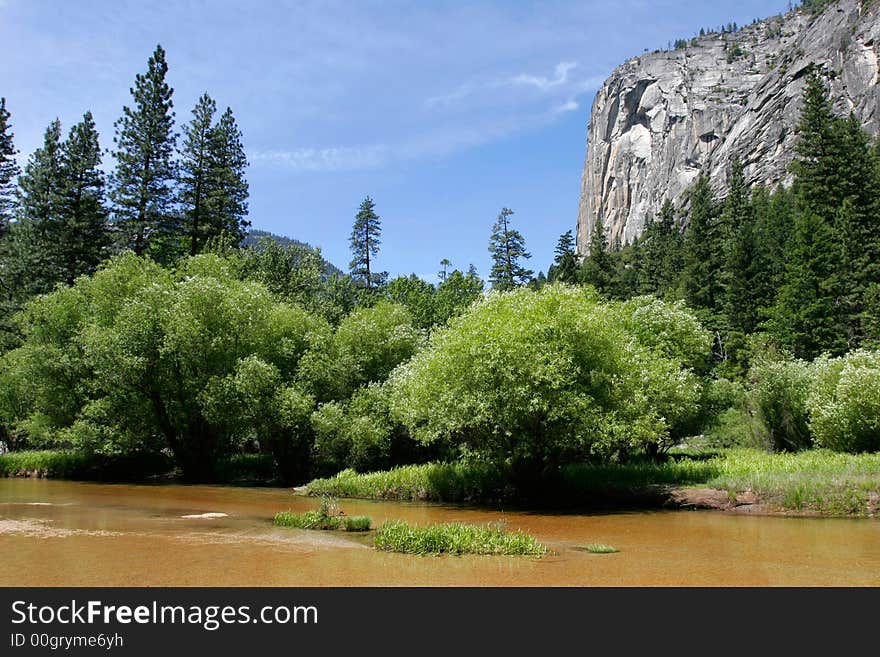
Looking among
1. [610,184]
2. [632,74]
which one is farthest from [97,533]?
[632,74]

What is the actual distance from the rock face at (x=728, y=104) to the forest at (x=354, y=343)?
234 ft

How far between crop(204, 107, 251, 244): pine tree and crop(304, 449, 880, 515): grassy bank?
106 ft

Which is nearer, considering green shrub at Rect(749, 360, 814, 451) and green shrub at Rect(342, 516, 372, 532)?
green shrub at Rect(342, 516, 372, 532)

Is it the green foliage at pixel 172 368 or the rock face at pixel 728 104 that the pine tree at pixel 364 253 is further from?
the rock face at pixel 728 104

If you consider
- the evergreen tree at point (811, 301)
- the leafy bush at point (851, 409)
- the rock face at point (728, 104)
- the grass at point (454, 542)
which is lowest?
the grass at point (454, 542)

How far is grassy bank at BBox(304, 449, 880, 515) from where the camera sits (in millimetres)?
18703

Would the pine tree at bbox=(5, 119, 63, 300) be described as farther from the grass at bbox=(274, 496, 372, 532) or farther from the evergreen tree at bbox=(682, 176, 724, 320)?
the evergreen tree at bbox=(682, 176, 724, 320)

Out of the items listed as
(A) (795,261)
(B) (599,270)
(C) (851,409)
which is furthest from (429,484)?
(B) (599,270)

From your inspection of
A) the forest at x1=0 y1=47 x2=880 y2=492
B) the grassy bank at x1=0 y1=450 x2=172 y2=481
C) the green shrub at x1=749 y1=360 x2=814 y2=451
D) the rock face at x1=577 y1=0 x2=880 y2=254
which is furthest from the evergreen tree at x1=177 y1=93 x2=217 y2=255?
the rock face at x1=577 y1=0 x2=880 y2=254

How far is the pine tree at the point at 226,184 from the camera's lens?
5089 cm

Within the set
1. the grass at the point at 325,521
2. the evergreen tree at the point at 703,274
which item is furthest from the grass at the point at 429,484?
the evergreen tree at the point at 703,274

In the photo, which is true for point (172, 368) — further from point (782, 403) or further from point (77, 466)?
point (782, 403)

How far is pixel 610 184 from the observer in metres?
198
